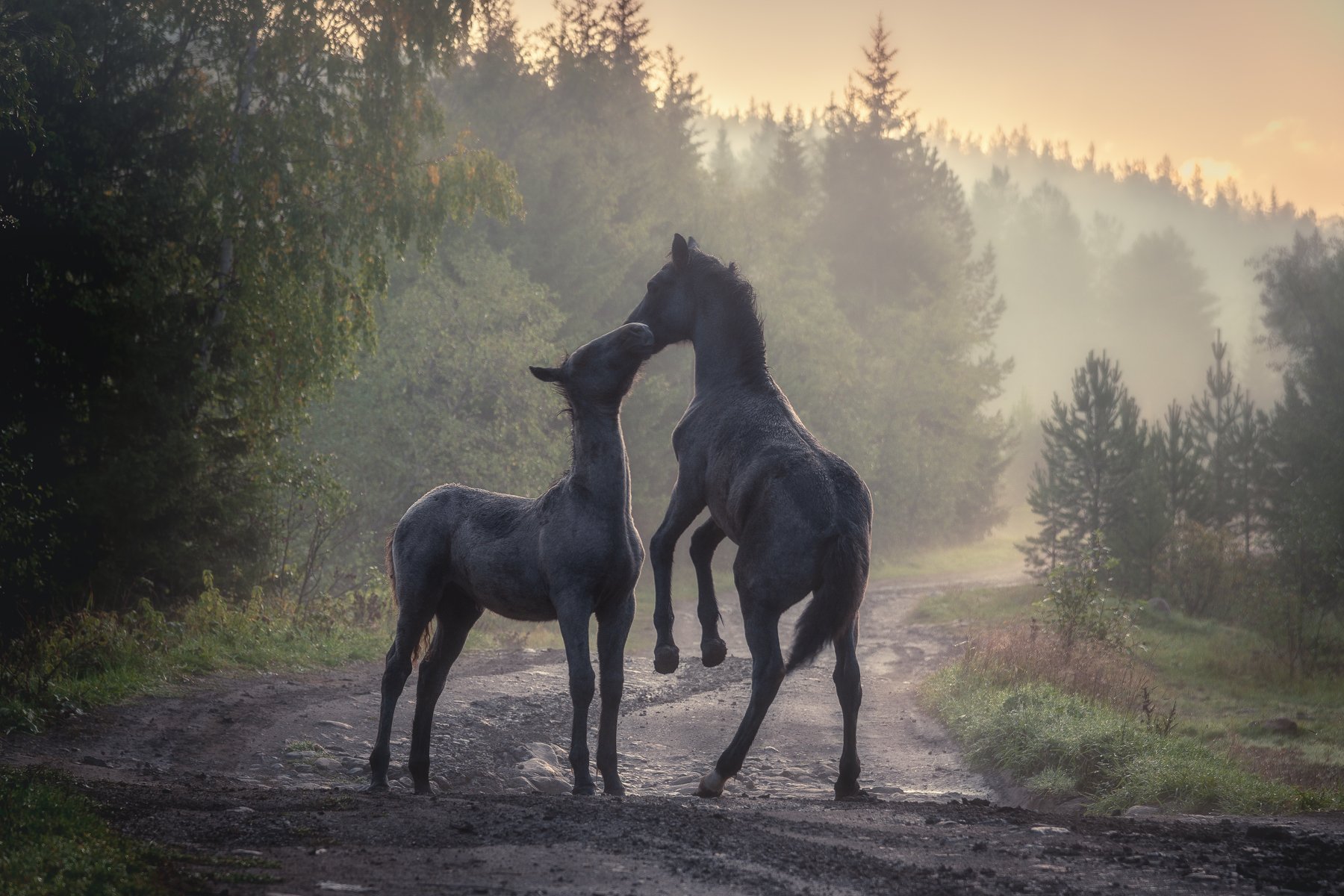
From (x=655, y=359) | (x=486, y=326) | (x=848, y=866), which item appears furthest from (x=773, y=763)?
(x=655, y=359)

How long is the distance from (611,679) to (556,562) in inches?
32.8

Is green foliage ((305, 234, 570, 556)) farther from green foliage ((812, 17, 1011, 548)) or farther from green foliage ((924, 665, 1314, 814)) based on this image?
green foliage ((812, 17, 1011, 548))

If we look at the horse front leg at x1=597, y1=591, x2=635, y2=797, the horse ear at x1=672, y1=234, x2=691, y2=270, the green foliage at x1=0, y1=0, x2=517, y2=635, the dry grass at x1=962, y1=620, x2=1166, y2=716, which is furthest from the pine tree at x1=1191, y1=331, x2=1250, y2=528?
the horse front leg at x1=597, y1=591, x2=635, y2=797

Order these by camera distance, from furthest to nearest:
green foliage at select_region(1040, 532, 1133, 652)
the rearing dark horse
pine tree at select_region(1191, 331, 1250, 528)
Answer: pine tree at select_region(1191, 331, 1250, 528) → green foliage at select_region(1040, 532, 1133, 652) → the rearing dark horse

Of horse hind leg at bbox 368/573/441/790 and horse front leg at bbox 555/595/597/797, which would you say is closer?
horse front leg at bbox 555/595/597/797

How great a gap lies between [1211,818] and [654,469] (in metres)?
28.9

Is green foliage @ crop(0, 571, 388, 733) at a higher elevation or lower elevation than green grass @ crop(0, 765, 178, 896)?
lower

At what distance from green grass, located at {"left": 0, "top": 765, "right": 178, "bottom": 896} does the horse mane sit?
515cm

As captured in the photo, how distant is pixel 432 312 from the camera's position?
2608 centimetres

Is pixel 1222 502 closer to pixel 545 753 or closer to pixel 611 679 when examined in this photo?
pixel 545 753

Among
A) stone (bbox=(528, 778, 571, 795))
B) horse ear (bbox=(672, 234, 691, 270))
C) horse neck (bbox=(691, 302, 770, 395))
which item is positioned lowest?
stone (bbox=(528, 778, 571, 795))

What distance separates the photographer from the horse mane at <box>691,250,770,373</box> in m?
8.05

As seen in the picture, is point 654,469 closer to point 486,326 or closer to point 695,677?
point 486,326

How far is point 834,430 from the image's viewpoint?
141 ft
